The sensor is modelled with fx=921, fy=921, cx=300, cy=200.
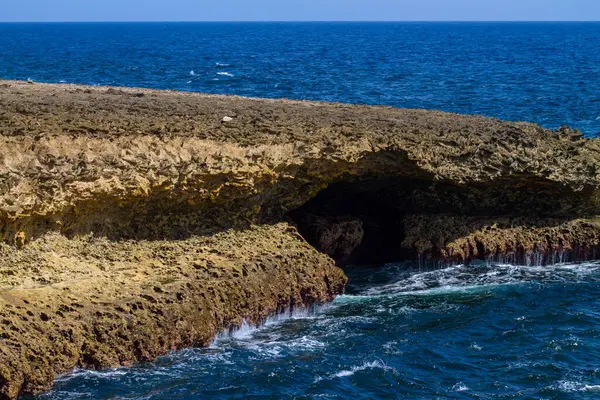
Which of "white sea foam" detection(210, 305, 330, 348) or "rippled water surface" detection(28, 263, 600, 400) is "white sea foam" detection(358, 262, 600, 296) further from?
"white sea foam" detection(210, 305, 330, 348)

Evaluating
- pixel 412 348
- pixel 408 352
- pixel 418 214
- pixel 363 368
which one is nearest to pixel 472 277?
pixel 418 214

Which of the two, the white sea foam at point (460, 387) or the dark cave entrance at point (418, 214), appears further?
the dark cave entrance at point (418, 214)

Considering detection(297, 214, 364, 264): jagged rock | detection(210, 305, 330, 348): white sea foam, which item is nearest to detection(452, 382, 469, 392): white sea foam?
detection(210, 305, 330, 348): white sea foam

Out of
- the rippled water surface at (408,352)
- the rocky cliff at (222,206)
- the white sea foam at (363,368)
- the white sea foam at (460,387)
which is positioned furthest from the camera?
the rocky cliff at (222,206)

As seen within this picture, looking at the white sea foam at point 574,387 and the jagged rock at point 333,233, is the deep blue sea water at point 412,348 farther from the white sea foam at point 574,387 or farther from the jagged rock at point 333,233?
the jagged rock at point 333,233

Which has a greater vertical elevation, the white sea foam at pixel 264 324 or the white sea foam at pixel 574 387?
the white sea foam at pixel 574 387

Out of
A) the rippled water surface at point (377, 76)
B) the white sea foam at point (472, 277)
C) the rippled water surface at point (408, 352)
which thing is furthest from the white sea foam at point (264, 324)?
the rippled water surface at point (377, 76)

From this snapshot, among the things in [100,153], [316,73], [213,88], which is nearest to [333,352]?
[100,153]
